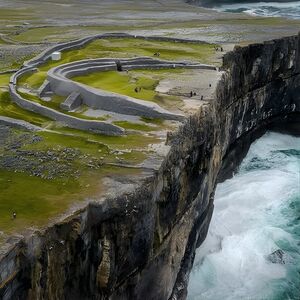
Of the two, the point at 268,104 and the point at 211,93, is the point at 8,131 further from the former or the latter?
the point at 268,104

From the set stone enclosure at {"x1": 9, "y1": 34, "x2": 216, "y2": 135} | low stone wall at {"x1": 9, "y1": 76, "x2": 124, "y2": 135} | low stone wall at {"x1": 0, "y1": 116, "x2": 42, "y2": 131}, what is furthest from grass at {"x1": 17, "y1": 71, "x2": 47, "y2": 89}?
low stone wall at {"x1": 0, "y1": 116, "x2": 42, "y2": 131}

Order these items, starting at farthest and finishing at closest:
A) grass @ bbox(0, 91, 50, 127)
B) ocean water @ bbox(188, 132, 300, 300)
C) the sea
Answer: the sea, ocean water @ bbox(188, 132, 300, 300), grass @ bbox(0, 91, 50, 127)

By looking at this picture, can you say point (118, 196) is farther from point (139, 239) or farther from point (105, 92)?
point (105, 92)

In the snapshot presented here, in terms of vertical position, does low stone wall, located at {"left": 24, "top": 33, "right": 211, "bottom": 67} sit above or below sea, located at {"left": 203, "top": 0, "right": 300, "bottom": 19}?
below

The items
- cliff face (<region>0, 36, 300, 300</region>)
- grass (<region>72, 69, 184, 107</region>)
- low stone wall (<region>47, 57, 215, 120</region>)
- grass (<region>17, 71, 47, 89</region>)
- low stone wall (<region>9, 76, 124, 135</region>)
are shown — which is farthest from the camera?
grass (<region>17, 71, 47, 89</region>)

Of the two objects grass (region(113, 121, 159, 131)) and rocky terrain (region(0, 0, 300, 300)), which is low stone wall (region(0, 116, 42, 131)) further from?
grass (region(113, 121, 159, 131))

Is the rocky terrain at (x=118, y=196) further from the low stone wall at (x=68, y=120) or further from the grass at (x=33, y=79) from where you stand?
the grass at (x=33, y=79)

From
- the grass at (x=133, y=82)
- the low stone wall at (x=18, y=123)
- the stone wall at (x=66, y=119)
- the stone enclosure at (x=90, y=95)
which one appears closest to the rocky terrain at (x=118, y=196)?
the low stone wall at (x=18, y=123)
